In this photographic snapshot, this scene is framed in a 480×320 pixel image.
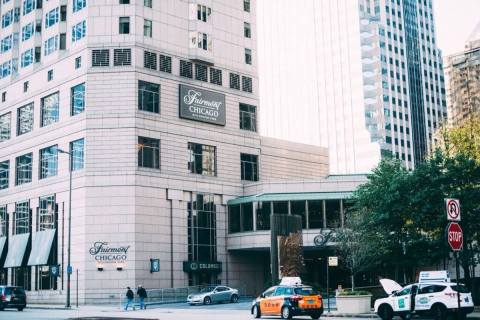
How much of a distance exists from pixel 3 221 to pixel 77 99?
17.7 meters

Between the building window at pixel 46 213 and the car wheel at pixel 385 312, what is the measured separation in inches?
1558

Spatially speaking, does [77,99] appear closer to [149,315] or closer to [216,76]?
[216,76]

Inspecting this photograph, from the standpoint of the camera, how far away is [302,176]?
78625mm

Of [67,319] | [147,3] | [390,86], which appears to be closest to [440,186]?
[67,319]

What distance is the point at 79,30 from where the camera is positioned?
63719 millimetres

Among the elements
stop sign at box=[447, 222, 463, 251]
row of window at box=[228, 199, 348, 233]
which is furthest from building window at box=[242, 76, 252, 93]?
stop sign at box=[447, 222, 463, 251]

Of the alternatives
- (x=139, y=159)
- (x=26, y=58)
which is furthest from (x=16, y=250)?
(x=26, y=58)

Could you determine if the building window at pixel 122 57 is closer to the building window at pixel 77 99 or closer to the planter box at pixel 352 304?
the building window at pixel 77 99

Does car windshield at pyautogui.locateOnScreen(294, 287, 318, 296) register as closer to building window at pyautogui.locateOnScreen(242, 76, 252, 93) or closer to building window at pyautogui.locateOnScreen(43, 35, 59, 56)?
building window at pyautogui.locateOnScreen(242, 76, 252, 93)

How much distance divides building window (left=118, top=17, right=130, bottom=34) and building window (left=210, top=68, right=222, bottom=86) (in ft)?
32.0

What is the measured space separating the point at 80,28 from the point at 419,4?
424 ft

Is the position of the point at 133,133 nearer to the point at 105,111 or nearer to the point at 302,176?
the point at 105,111

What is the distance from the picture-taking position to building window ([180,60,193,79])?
2574 inches

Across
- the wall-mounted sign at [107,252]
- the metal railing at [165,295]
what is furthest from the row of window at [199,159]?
the metal railing at [165,295]
